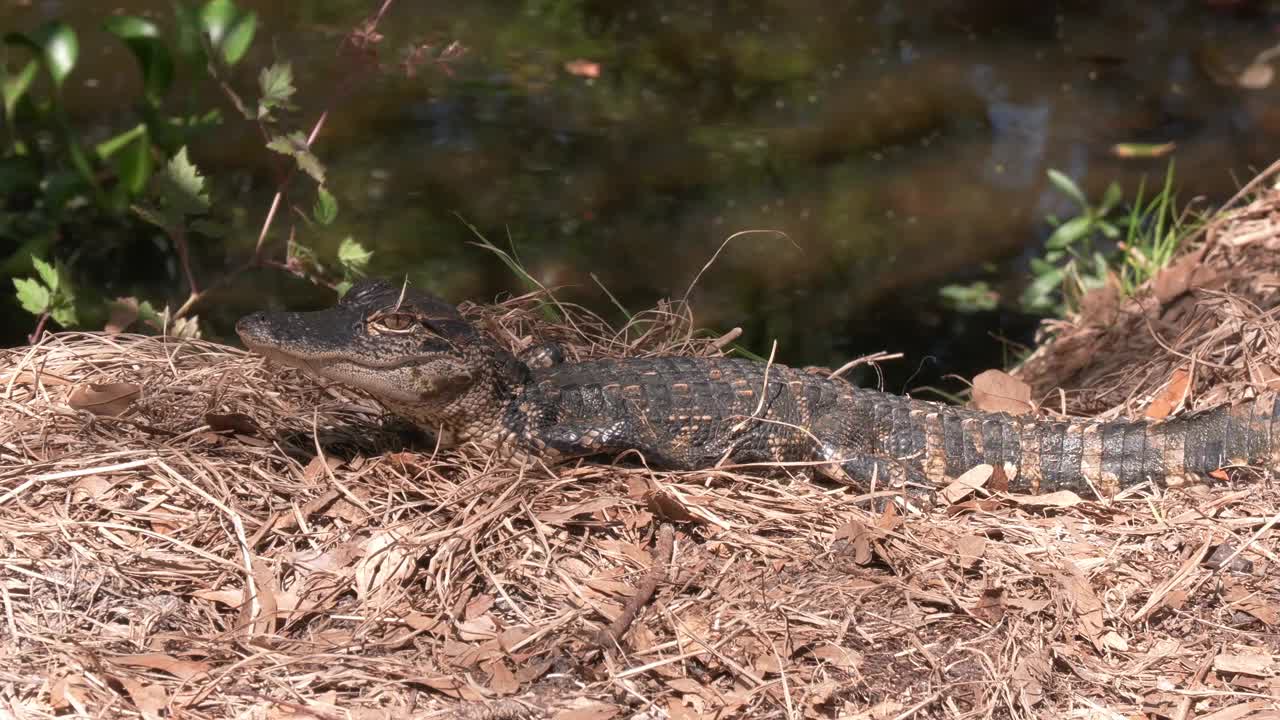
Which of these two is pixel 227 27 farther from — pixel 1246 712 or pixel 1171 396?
pixel 1246 712

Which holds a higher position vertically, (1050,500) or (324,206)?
(324,206)

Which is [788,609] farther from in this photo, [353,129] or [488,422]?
[353,129]

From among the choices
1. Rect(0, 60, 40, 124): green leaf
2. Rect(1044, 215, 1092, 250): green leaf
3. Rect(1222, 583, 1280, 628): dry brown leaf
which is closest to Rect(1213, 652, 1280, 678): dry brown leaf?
Rect(1222, 583, 1280, 628): dry brown leaf

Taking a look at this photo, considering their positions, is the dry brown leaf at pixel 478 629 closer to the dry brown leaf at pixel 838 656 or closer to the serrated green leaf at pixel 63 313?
the dry brown leaf at pixel 838 656

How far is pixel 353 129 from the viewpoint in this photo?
303 inches

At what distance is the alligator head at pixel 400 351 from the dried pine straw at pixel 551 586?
0.15 meters

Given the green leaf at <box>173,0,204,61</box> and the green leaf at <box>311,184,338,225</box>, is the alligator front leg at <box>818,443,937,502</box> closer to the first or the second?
the green leaf at <box>311,184,338,225</box>

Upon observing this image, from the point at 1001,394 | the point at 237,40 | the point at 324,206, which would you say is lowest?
the point at 1001,394

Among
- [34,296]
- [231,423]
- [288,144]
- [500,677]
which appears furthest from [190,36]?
[500,677]

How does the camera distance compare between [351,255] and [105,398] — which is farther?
[351,255]

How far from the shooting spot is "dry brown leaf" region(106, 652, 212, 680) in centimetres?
250

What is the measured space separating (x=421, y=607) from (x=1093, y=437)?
199 centimetres

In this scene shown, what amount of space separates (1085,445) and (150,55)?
3.64 m

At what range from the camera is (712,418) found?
3.55 metres
